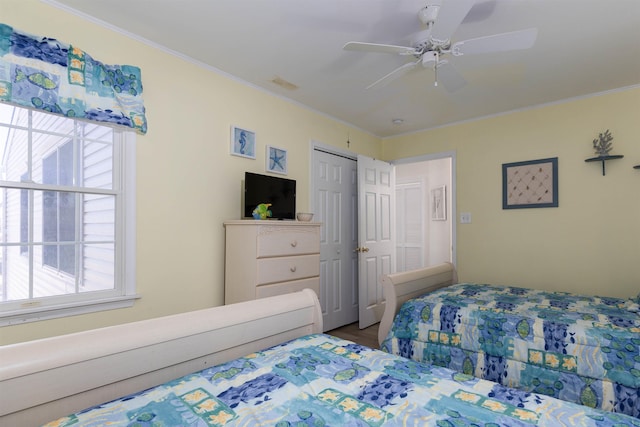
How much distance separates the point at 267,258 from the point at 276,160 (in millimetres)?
1137

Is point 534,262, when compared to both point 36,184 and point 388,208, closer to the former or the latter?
point 388,208

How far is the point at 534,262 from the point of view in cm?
347

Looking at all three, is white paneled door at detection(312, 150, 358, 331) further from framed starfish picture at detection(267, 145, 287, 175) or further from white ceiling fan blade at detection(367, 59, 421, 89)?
white ceiling fan blade at detection(367, 59, 421, 89)

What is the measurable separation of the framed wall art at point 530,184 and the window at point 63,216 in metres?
3.63

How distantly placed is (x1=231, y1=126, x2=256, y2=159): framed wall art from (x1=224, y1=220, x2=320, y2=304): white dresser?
66 cm

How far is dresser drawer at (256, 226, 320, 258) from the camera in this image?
A: 247cm

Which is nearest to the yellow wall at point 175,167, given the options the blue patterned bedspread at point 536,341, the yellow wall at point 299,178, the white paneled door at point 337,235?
the yellow wall at point 299,178

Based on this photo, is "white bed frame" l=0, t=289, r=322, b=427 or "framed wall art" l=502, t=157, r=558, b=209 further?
"framed wall art" l=502, t=157, r=558, b=209

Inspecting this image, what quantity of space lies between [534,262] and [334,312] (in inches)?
87.3

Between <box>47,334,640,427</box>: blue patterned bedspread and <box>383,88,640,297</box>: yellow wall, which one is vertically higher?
<box>383,88,640,297</box>: yellow wall

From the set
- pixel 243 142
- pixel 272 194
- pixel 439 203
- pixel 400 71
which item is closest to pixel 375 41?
pixel 400 71

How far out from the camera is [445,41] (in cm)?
192

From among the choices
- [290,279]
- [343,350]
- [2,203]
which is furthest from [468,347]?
[2,203]

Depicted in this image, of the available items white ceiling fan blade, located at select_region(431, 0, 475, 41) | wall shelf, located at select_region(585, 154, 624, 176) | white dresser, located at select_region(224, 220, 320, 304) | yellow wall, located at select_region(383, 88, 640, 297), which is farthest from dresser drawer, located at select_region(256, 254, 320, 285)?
wall shelf, located at select_region(585, 154, 624, 176)
